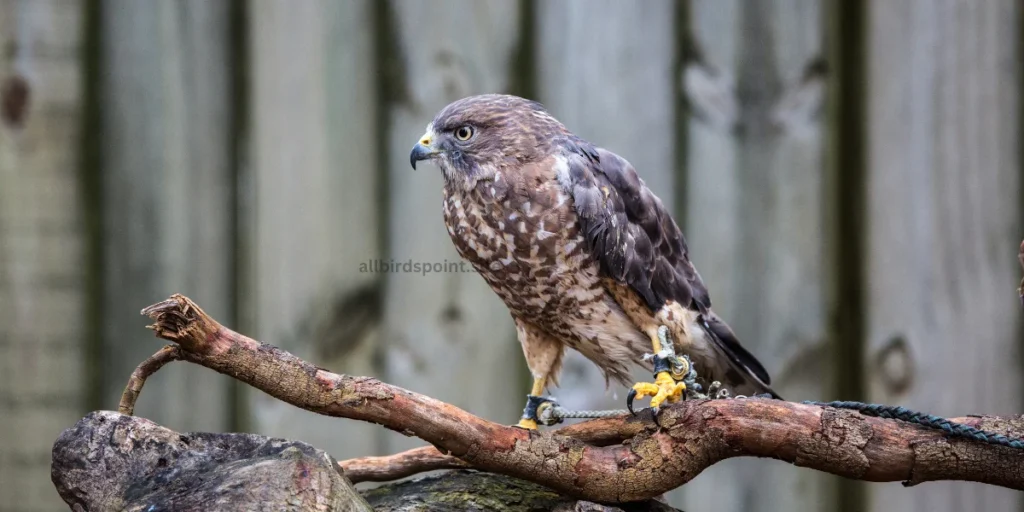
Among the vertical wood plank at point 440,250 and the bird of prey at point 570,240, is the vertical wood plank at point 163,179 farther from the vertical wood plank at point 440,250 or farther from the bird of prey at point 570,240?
the bird of prey at point 570,240

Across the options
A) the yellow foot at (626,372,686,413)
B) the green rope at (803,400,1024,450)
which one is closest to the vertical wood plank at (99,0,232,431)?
the yellow foot at (626,372,686,413)

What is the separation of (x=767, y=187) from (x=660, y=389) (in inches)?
33.0

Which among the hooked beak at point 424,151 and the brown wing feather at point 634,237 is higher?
the hooked beak at point 424,151

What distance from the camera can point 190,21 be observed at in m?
2.50

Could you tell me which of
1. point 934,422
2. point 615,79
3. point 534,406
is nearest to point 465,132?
point 615,79

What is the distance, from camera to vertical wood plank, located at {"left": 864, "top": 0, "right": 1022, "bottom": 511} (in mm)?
2467

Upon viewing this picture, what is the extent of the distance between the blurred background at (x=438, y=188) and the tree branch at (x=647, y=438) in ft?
2.35

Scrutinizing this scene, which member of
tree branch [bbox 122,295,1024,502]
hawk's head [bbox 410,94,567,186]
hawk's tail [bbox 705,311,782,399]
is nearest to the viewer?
tree branch [bbox 122,295,1024,502]

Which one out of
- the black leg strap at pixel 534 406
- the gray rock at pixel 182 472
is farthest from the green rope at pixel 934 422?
the gray rock at pixel 182 472

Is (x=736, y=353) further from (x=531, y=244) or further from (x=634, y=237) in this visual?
(x=531, y=244)

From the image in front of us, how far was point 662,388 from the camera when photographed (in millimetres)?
2008

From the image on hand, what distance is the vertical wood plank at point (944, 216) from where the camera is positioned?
2.47 metres

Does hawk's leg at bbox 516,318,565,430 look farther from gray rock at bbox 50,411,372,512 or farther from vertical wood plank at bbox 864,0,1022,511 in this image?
vertical wood plank at bbox 864,0,1022,511

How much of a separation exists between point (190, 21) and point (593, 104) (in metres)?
1.17
